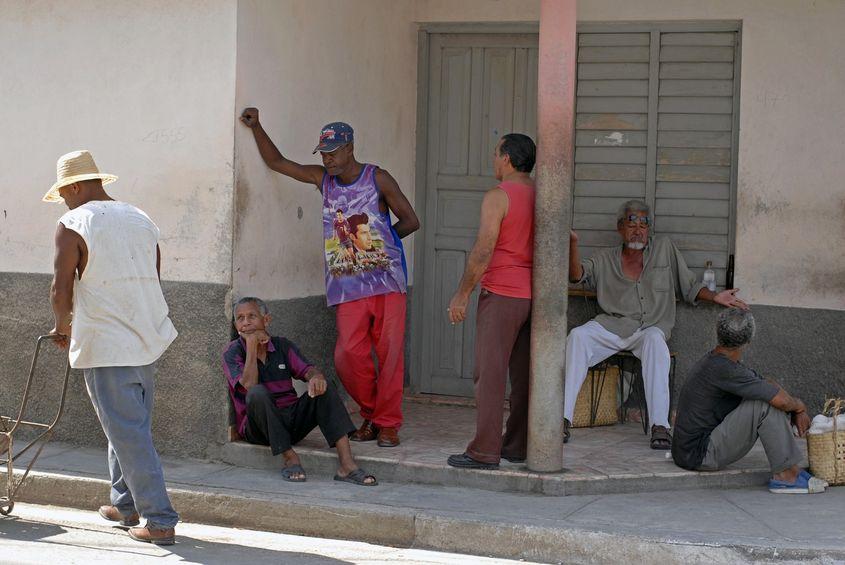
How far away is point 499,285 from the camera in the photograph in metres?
6.34

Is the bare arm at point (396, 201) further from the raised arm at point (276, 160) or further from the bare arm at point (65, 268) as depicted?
the bare arm at point (65, 268)

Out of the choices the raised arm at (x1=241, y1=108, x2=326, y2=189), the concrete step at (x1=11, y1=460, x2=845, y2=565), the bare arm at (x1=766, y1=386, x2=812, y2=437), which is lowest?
the concrete step at (x1=11, y1=460, x2=845, y2=565)

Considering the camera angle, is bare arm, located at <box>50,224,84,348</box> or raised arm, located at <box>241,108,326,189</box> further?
raised arm, located at <box>241,108,326,189</box>

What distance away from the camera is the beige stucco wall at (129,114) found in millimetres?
6734

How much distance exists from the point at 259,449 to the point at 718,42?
404 centimetres

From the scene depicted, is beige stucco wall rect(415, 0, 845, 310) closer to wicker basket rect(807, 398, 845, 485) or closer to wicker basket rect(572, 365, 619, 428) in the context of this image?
wicker basket rect(572, 365, 619, 428)

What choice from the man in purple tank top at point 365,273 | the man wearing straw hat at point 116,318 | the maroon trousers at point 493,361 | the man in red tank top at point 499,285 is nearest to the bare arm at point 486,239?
the man in red tank top at point 499,285

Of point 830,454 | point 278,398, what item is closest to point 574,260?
point 830,454

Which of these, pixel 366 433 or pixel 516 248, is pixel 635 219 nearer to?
pixel 516 248

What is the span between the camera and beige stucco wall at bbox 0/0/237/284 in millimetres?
6734

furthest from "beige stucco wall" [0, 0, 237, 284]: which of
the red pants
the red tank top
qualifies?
the red tank top

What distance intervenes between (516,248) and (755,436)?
161 cm

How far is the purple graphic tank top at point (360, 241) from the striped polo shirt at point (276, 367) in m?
0.53

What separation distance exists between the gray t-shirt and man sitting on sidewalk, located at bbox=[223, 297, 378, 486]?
5.54ft
